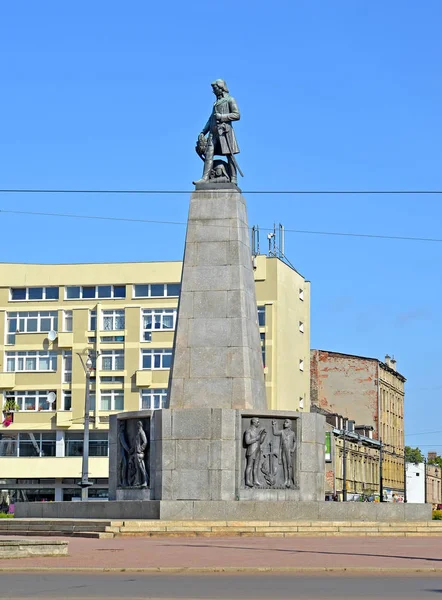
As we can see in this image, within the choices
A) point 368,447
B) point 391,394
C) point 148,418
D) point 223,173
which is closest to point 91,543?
point 148,418

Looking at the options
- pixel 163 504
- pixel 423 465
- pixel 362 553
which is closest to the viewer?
pixel 362 553

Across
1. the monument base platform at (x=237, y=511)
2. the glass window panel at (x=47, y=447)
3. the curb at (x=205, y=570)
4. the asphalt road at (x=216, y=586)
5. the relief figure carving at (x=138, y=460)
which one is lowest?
the asphalt road at (x=216, y=586)

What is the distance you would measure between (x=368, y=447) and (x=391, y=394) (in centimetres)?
1176

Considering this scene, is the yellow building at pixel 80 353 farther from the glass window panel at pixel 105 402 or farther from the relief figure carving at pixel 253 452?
the relief figure carving at pixel 253 452

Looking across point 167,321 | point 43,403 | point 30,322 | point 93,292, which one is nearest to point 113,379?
point 43,403

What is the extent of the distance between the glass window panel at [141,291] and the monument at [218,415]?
42.9m

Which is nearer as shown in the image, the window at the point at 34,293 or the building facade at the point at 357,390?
the window at the point at 34,293

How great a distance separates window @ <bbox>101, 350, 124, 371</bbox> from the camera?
246ft

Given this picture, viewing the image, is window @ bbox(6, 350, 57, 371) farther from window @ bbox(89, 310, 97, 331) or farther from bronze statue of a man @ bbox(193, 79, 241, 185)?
bronze statue of a man @ bbox(193, 79, 241, 185)

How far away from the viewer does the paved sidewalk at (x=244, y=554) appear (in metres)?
18.1

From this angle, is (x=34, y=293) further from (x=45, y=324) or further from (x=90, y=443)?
(x=90, y=443)

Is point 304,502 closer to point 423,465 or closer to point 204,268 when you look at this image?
point 204,268

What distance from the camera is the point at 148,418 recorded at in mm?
30203

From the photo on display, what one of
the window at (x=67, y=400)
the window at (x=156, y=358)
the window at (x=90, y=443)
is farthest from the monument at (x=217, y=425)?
the window at (x=67, y=400)
